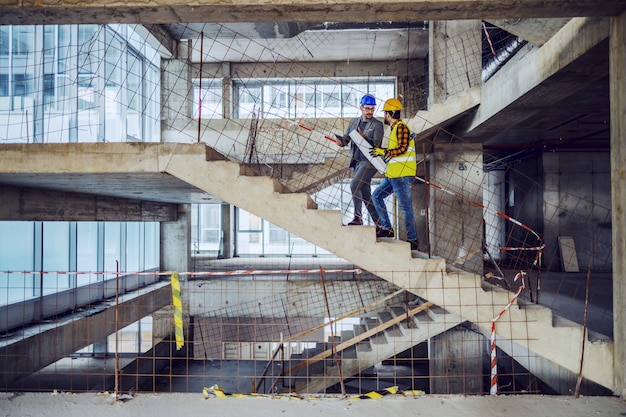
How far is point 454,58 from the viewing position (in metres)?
10.5

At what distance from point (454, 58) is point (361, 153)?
16.0ft

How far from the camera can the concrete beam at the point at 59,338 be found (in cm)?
725

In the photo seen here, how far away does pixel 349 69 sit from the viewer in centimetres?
1641

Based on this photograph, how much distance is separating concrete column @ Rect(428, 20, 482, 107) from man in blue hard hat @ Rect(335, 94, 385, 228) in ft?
13.1

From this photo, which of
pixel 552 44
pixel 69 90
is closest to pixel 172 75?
pixel 69 90

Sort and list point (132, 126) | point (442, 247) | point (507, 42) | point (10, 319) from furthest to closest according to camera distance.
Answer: point (132, 126), point (507, 42), point (442, 247), point (10, 319)

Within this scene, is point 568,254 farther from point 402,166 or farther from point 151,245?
point 151,245

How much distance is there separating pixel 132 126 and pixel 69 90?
2.42m

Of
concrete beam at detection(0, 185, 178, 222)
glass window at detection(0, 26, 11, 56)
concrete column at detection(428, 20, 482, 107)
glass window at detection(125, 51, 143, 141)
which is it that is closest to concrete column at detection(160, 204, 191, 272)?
concrete beam at detection(0, 185, 178, 222)

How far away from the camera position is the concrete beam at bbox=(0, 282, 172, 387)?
7.25m

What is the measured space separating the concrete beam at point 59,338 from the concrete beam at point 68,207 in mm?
2087

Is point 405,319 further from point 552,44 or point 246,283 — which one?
point 552,44

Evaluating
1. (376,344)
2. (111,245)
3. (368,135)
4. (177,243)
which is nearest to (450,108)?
Answer: (368,135)

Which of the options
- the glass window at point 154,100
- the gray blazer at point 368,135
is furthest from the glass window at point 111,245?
the gray blazer at point 368,135
